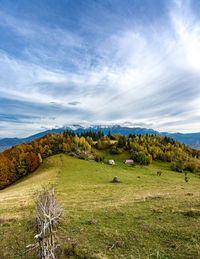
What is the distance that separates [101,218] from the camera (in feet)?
41.6

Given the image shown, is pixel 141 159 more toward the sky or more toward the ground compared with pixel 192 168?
more toward the sky

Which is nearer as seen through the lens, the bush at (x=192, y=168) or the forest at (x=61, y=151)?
the forest at (x=61, y=151)

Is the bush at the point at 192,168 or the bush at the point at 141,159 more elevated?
the bush at the point at 141,159

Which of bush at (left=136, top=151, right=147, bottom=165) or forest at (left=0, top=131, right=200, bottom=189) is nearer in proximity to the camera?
forest at (left=0, top=131, right=200, bottom=189)

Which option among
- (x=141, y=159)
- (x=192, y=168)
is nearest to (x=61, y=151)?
(x=141, y=159)

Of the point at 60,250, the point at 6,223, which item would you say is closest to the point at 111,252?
the point at 60,250

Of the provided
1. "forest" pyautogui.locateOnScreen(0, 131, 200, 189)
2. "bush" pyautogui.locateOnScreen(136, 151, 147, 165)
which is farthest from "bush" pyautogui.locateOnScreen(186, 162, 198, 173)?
"bush" pyautogui.locateOnScreen(136, 151, 147, 165)

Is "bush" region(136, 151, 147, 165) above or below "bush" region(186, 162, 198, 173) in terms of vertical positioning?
above

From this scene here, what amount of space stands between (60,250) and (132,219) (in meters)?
6.64

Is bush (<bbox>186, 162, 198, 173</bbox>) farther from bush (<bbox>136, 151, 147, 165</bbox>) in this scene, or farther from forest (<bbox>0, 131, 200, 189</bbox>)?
bush (<bbox>136, 151, 147, 165</bbox>)

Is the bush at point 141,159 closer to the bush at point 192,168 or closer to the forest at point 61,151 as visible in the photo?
the forest at point 61,151

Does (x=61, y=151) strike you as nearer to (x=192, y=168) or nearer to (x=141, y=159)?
(x=141, y=159)

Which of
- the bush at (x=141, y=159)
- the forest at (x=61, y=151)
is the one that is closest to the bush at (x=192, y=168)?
the forest at (x=61, y=151)

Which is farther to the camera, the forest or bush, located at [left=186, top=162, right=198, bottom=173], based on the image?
bush, located at [left=186, top=162, right=198, bottom=173]
